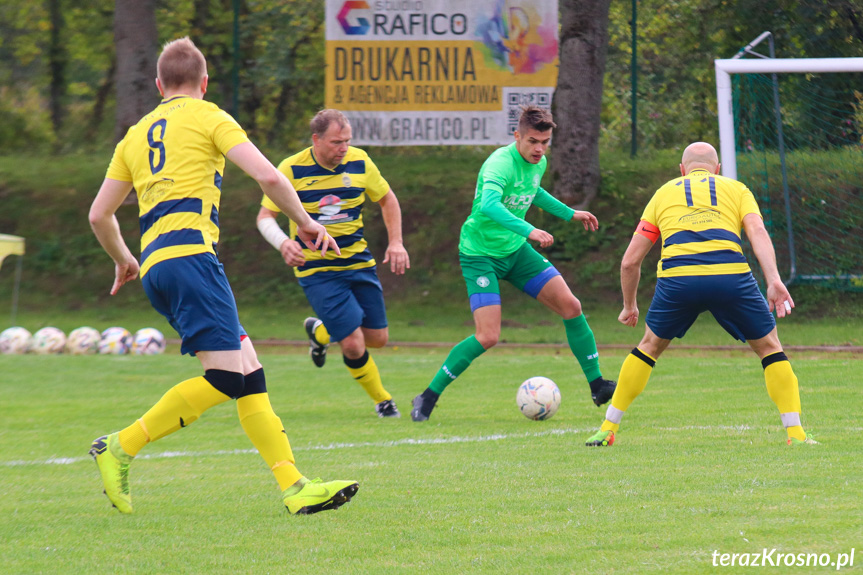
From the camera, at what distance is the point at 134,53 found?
19.5 metres

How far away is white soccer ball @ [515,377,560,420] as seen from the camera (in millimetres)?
7504

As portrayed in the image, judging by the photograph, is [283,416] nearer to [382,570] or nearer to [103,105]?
[382,570]

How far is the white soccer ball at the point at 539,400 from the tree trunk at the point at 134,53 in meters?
13.8

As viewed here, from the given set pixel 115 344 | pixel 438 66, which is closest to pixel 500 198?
pixel 115 344

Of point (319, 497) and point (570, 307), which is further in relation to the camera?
point (570, 307)

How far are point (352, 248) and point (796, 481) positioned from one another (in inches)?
171

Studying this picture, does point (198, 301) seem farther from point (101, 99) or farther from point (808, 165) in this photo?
point (101, 99)

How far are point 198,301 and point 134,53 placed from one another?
16228 millimetres

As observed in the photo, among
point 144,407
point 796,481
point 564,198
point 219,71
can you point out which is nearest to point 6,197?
point 219,71

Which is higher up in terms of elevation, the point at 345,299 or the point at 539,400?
the point at 345,299

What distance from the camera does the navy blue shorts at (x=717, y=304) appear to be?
5703mm

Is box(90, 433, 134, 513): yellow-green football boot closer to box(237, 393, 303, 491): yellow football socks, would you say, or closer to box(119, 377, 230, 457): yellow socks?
box(119, 377, 230, 457): yellow socks

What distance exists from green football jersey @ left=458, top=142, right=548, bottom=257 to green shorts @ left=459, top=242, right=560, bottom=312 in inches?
2.7

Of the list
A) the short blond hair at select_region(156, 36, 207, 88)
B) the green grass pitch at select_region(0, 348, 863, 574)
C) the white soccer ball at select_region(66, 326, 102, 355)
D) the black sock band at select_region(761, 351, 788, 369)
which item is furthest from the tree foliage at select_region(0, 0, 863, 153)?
the short blond hair at select_region(156, 36, 207, 88)
